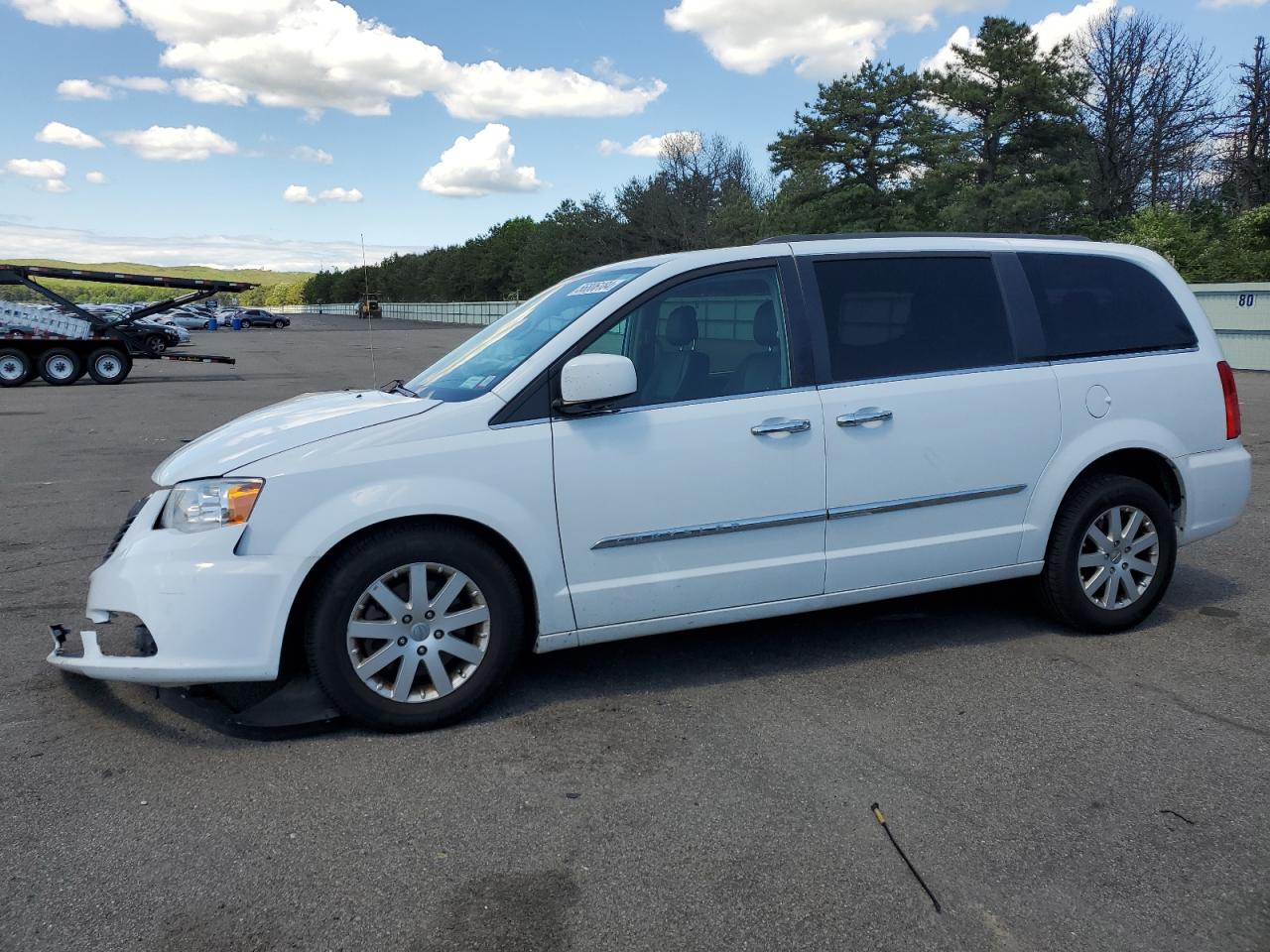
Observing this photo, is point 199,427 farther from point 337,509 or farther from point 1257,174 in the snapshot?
point 1257,174

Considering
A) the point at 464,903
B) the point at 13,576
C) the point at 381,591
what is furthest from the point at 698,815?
the point at 13,576

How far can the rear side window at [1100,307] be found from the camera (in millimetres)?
4680

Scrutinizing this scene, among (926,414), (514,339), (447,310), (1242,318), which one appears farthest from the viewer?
(447,310)

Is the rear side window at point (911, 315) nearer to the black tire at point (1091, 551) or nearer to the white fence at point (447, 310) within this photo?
the black tire at point (1091, 551)

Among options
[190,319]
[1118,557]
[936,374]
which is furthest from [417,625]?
[190,319]

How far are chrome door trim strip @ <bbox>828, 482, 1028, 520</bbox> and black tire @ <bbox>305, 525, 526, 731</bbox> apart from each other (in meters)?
1.37

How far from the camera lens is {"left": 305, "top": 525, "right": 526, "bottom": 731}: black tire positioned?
3582 millimetres

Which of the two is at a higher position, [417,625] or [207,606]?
[207,606]

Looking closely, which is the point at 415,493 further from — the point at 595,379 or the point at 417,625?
the point at 595,379

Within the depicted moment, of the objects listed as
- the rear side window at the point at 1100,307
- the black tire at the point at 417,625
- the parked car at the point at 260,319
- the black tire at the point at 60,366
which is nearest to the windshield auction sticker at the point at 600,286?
the black tire at the point at 417,625

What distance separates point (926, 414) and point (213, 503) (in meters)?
2.81

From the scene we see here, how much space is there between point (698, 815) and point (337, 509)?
5.24 feet

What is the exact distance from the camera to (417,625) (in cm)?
368

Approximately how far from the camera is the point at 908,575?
4371 millimetres
